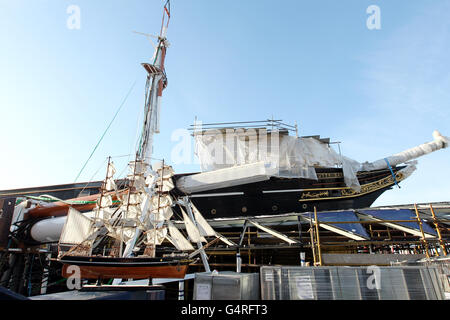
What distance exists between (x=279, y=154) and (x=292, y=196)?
18.0 feet

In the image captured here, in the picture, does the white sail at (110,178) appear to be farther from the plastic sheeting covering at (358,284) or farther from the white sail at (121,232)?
the plastic sheeting covering at (358,284)

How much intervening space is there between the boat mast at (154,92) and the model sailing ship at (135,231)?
0.20 metres

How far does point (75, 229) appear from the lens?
14156mm

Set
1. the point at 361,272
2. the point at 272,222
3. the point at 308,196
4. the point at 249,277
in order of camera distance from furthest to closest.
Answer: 1. the point at 308,196
2. the point at 272,222
3. the point at 249,277
4. the point at 361,272

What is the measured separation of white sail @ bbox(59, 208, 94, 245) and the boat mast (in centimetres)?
706

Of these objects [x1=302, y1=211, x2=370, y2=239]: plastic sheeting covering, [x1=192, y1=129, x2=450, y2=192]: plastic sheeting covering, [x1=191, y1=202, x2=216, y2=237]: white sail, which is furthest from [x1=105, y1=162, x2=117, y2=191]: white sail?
[x1=302, y1=211, x2=370, y2=239]: plastic sheeting covering

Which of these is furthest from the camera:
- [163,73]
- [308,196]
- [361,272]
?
[163,73]

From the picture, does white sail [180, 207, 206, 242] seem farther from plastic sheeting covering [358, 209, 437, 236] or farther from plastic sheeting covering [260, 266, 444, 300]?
plastic sheeting covering [358, 209, 437, 236]

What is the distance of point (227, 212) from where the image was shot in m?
20.3

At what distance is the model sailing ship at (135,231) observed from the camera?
11.7 m

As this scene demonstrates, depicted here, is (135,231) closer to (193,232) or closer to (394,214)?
(193,232)
